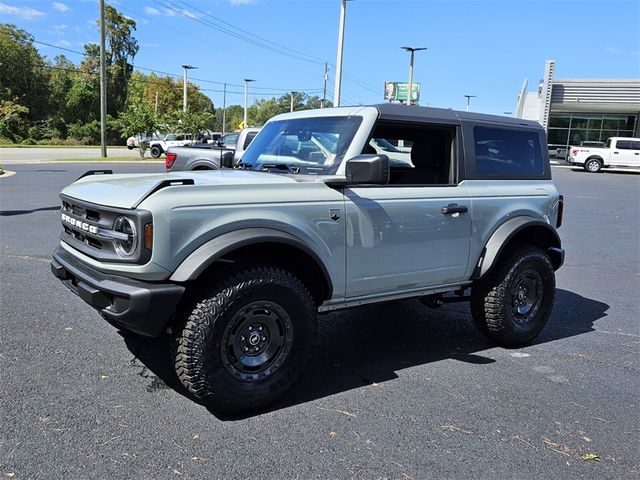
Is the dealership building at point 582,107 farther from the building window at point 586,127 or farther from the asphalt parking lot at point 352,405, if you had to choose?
the asphalt parking lot at point 352,405

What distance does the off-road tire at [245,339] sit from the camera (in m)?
3.19

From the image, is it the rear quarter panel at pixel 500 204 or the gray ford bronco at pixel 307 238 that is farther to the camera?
the rear quarter panel at pixel 500 204

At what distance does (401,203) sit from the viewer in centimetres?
399

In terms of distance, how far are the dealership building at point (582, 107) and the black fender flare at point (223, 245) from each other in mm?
36337

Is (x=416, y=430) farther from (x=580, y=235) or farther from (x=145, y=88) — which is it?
(x=145, y=88)

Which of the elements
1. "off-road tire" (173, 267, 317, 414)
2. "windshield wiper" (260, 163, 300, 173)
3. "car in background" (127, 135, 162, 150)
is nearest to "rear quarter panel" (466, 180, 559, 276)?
"windshield wiper" (260, 163, 300, 173)

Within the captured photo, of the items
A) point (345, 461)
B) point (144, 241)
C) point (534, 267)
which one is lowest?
point (345, 461)

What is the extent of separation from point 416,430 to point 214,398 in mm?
1218

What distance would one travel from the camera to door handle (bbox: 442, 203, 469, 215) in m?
4.21

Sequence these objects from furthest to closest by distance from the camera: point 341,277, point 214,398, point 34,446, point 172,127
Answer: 1. point 172,127
2. point 341,277
3. point 214,398
4. point 34,446

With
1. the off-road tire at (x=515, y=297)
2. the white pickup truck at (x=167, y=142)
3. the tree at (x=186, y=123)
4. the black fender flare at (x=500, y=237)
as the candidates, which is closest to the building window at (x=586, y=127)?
the tree at (x=186, y=123)

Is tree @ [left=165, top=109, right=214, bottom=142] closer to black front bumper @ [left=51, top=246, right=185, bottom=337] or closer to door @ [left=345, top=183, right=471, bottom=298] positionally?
door @ [left=345, top=183, right=471, bottom=298]

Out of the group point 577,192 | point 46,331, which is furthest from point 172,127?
point 46,331

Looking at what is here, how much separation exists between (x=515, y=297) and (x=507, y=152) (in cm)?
127
